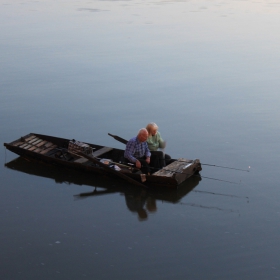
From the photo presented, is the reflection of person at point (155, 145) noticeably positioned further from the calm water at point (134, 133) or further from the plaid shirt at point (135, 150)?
the calm water at point (134, 133)

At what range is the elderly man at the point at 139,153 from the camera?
13039mm

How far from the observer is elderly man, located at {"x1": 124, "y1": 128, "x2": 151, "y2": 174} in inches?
513

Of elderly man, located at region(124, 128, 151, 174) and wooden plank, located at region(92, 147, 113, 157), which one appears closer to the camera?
elderly man, located at region(124, 128, 151, 174)

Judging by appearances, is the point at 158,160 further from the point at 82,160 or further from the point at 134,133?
the point at 134,133

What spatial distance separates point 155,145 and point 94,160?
1.48 m

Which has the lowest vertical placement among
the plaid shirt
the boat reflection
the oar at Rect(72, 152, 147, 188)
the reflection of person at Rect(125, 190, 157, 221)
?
the reflection of person at Rect(125, 190, 157, 221)

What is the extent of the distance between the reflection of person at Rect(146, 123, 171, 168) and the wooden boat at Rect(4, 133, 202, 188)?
0.26 meters

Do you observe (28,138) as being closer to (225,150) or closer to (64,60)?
(225,150)

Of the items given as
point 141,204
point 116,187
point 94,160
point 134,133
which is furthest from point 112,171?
point 134,133

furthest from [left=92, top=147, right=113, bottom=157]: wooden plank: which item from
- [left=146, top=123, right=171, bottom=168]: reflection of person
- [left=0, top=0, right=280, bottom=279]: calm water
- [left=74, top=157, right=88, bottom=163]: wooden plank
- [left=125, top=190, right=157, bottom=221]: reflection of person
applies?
[left=125, top=190, right=157, bottom=221]: reflection of person

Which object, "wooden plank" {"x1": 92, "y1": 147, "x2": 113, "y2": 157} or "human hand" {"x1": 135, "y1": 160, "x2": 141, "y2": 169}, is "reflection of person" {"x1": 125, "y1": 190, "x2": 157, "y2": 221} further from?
"wooden plank" {"x1": 92, "y1": 147, "x2": 113, "y2": 157}

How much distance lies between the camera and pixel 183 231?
10898mm

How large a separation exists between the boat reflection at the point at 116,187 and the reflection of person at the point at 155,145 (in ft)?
2.32

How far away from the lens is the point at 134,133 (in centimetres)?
1628
